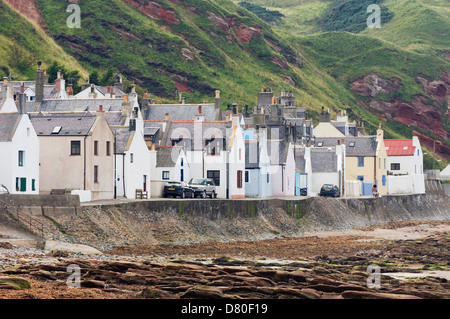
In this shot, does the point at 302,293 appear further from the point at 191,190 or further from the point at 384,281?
the point at 191,190

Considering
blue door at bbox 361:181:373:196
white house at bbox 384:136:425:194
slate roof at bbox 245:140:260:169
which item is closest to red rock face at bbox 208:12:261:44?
white house at bbox 384:136:425:194

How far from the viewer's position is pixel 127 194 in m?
65.7

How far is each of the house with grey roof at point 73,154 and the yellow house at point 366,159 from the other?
153 ft

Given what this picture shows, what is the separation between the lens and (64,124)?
202 feet

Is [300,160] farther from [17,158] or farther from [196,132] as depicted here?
[17,158]

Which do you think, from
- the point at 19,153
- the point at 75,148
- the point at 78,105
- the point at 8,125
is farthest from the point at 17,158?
the point at 78,105

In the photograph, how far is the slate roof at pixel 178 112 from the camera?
89.1m

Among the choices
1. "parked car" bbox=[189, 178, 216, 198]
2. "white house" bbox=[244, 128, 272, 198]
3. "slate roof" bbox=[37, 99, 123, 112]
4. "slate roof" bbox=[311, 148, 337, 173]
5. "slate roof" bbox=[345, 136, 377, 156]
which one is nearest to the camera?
"parked car" bbox=[189, 178, 216, 198]

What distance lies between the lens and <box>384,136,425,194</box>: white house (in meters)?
112

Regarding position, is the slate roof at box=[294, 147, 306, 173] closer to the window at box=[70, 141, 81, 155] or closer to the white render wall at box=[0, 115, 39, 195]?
the window at box=[70, 141, 81, 155]

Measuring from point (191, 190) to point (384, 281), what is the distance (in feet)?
99.7

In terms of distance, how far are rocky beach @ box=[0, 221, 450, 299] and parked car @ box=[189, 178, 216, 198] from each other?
10475 millimetres

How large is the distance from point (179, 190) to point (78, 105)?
17.0 m
